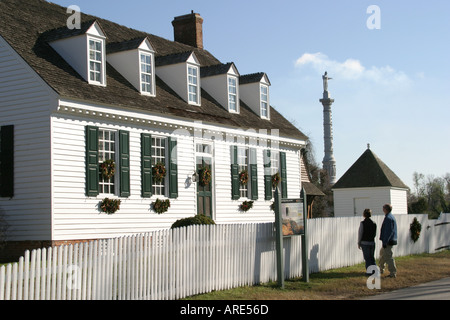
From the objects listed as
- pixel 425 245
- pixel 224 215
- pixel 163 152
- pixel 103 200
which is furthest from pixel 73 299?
pixel 425 245

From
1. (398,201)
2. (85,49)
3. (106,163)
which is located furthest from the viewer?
(398,201)

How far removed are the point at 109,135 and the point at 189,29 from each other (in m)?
12.8

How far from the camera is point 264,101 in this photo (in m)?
27.0

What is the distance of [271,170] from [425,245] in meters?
6.84

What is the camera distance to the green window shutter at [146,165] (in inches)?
759

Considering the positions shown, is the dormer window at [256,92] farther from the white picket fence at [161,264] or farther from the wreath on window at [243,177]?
the white picket fence at [161,264]

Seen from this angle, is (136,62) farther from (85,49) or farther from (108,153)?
(108,153)

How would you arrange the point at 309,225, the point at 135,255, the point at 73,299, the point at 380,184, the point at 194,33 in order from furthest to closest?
the point at 380,184 < the point at 194,33 < the point at 309,225 < the point at 135,255 < the point at 73,299

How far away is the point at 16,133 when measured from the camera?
1731 cm

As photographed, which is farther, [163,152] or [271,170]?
[271,170]

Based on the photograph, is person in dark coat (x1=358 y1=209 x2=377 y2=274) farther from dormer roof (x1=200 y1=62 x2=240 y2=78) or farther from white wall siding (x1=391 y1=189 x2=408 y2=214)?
white wall siding (x1=391 y1=189 x2=408 y2=214)

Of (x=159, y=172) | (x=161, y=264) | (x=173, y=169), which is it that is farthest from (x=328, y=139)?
(x=161, y=264)

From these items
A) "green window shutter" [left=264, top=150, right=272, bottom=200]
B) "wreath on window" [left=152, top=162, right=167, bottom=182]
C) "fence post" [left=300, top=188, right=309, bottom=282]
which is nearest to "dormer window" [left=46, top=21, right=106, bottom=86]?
"wreath on window" [left=152, top=162, right=167, bottom=182]
